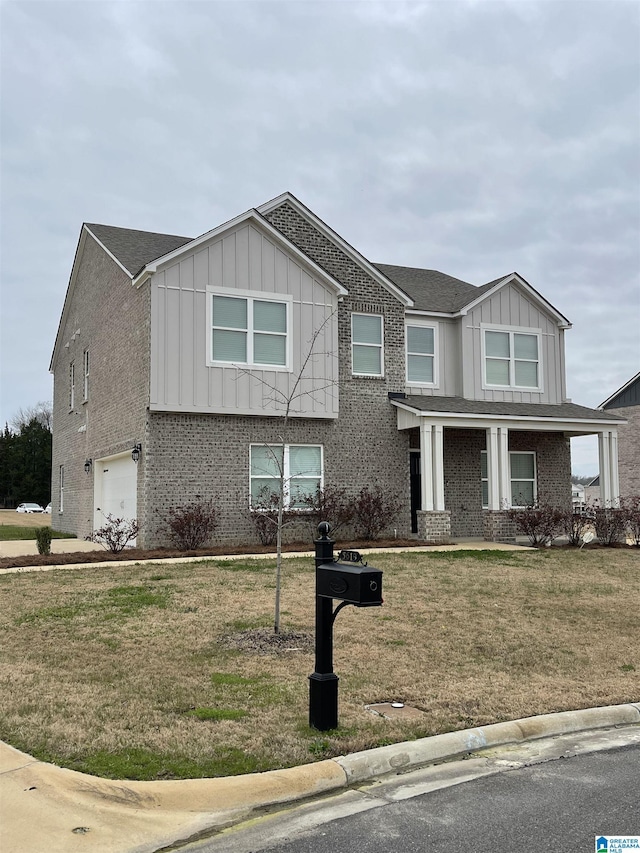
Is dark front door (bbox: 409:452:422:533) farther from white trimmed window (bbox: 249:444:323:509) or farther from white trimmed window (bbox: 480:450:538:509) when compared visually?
white trimmed window (bbox: 249:444:323:509)

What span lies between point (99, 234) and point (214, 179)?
241 inches

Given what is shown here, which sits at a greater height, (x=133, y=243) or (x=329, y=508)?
(x=133, y=243)

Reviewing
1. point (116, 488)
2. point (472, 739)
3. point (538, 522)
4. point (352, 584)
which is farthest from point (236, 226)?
point (472, 739)

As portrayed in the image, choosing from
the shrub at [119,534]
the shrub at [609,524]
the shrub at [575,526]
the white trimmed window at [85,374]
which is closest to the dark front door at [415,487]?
the shrub at [575,526]

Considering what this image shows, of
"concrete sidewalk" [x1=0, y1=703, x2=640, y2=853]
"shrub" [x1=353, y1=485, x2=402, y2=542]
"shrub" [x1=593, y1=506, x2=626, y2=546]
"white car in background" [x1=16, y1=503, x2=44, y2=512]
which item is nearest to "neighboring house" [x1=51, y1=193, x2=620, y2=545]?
"shrub" [x1=353, y1=485, x2=402, y2=542]

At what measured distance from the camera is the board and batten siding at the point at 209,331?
18.1 metres

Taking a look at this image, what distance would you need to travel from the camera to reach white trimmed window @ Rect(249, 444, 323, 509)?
62.7 ft

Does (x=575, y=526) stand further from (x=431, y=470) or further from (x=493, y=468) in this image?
(x=431, y=470)

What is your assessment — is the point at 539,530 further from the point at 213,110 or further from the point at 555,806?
the point at 555,806

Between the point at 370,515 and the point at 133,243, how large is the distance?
1029cm

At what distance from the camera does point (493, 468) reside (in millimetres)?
20641

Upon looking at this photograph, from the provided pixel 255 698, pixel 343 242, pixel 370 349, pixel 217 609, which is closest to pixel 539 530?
pixel 370 349

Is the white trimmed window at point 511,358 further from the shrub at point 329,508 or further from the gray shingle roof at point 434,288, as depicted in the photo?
the shrub at point 329,508

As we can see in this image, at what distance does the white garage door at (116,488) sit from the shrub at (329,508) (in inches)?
162
